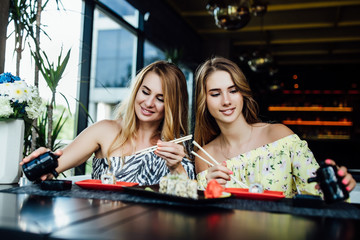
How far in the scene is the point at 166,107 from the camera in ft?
7.25

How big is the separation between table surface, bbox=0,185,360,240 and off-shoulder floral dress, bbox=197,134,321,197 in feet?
3.21

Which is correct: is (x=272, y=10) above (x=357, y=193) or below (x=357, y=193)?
above

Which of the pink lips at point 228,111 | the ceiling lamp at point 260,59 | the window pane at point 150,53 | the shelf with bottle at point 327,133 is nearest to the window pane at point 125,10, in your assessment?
the window pane at point 150,53

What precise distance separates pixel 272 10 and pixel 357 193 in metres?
4.84

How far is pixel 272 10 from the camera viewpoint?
692 centimetres

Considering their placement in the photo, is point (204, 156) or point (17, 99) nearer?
point (17, 99)

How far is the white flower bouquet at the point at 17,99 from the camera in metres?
1.81

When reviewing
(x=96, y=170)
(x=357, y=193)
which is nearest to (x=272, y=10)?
(x=357, y=193)

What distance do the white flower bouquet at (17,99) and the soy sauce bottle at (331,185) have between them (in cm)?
149

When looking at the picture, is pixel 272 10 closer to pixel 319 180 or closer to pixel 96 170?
pixel 96 170

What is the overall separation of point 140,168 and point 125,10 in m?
3.66

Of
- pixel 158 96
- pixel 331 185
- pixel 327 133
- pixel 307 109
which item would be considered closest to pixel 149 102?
pixel 158 96

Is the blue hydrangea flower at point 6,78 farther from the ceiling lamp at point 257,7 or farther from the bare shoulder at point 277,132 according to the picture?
the ceiling lamp at point 257,7

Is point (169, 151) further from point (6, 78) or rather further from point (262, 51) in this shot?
point (262, 51)
